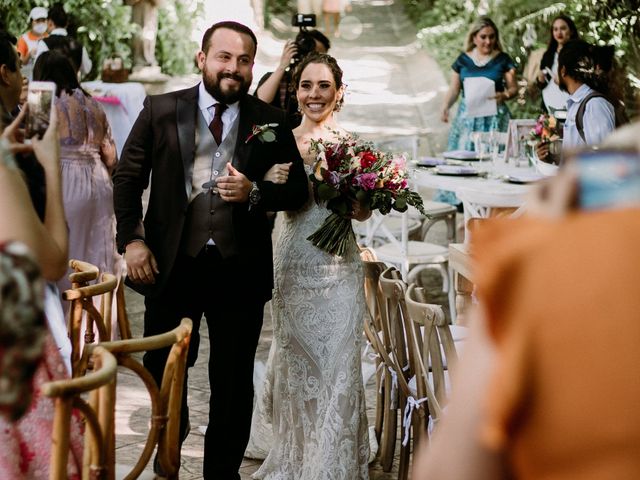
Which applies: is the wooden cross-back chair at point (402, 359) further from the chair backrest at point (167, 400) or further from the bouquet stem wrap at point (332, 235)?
the chair backrest at point (167, 400)

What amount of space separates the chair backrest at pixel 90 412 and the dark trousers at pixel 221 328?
5.04 feet

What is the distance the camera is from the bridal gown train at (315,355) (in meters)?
4.34

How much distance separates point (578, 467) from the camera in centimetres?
113

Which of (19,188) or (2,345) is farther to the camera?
(19,188)

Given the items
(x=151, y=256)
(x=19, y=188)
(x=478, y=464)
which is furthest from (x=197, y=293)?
(x=478, y=464)

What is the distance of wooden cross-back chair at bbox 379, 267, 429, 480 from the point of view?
13.6ft

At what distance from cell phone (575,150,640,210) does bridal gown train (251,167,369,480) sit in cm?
323

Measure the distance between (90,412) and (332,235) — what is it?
2146mm

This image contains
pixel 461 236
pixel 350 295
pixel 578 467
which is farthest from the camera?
pixel 461 236

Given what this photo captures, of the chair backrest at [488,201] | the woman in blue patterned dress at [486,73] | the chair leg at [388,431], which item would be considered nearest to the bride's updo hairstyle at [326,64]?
the chair leg at [388,431]

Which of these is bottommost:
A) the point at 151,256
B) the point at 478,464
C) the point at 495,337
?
the point at 151,256

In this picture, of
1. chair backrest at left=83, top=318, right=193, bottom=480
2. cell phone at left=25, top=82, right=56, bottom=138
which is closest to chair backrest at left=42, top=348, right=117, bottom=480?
chair backrest at left=83, top=318, right=193, bottom=480

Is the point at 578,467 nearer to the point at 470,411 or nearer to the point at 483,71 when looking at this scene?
the point at 470,411

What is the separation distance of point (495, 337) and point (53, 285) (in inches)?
81.3
